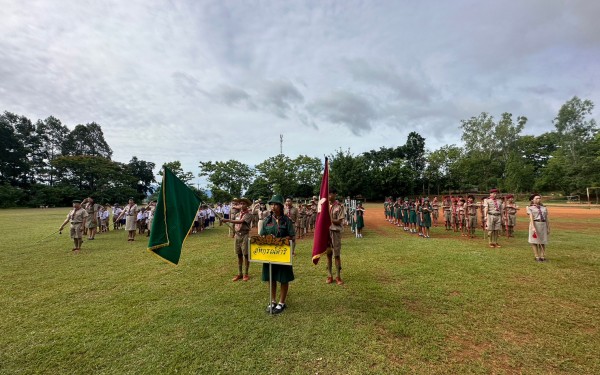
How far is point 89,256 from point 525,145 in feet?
269

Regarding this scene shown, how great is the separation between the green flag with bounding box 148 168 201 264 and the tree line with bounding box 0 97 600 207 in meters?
40.7

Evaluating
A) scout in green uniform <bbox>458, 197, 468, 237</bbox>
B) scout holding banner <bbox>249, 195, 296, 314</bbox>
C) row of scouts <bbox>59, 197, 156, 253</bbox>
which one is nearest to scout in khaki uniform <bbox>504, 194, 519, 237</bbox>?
scout in green uniform <bbox>458, 197, 468, 237</bbox>

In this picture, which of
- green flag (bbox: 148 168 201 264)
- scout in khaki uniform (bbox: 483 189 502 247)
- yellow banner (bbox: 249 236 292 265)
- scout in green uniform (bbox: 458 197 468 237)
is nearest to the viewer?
green flag (bbox: 148 168 201 264)

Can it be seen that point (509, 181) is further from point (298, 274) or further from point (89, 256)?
point (89, 256)

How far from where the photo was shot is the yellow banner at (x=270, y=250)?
5.25 meters

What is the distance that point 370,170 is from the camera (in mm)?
58281

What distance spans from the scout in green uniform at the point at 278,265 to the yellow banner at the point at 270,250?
0.22 meters

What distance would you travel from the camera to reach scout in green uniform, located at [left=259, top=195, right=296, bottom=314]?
218 inches

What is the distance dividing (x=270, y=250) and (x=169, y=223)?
1893mm

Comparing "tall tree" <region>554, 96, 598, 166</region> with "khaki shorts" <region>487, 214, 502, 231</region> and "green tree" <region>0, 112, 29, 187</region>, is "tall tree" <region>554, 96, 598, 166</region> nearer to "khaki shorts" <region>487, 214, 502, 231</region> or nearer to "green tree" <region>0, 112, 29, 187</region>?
"khaki shorts" <region>487, 214, 502, 231</region>

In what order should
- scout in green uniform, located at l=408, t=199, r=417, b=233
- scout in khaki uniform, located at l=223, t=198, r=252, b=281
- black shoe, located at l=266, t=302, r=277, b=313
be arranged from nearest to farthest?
black shoe, located at l=266, t=302, r=277, b=313 → scout in khaki uniform, located at l=223, t=198, r=252, b=281 → scout in green uniform, located at l=408, t=199, r=417, b=233

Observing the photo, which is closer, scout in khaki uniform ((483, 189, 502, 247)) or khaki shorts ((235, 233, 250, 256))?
khaki shorts ((235, 233, 250, 256))

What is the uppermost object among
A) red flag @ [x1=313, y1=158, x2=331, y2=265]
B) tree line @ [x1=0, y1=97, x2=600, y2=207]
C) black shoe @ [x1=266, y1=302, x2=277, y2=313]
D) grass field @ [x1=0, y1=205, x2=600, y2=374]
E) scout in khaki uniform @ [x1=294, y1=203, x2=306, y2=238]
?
tree line @ [x1=0, y1=97, x2=600, y2=207]

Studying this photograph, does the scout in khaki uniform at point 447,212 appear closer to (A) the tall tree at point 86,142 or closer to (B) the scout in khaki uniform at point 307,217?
(B) the scout in khaki uniform at point 307,217
